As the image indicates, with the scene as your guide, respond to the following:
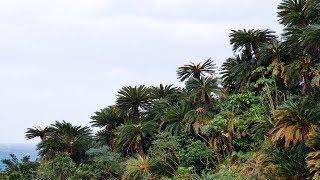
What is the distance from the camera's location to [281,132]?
25797 mm

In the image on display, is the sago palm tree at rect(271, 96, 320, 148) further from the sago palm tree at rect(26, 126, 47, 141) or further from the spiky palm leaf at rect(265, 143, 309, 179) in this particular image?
the sago palm tree at rect(26, 126, 47, 141)

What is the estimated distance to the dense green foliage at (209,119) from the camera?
31.4 metres

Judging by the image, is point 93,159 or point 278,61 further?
point 93,159

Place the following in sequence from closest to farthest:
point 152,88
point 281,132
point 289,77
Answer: point 281,132, point 289,77, point 152,88

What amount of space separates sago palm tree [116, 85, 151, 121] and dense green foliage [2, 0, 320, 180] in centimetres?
7

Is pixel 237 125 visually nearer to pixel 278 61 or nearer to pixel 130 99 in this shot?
pixel 278 61

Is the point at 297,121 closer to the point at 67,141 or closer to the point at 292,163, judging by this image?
the point at 292,163

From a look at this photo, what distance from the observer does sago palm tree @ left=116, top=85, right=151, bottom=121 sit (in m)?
39.5

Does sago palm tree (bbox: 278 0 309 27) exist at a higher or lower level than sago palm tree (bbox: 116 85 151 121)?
higher

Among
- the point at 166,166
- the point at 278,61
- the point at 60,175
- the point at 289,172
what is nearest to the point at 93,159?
the point at 60,175

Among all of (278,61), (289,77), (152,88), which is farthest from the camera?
(152,88)

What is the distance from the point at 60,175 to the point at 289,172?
18.8 meters

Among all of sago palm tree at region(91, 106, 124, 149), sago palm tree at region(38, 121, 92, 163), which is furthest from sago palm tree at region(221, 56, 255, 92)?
sago palm tree at region(38, 121, 92, 163)

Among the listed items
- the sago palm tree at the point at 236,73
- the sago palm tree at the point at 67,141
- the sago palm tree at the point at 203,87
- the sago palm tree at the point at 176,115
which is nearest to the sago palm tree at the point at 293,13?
→ the sago palm tree at the point at 236,73
